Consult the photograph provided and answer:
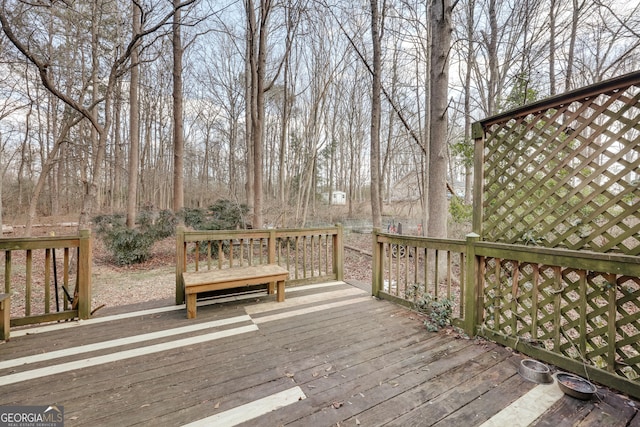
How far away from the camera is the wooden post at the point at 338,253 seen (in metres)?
4.46

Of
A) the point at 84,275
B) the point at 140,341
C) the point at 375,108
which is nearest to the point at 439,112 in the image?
the point at 375,108

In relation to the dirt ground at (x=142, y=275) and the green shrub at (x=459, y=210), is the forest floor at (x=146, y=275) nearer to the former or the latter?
the dirt ground at (x=142, y=275)

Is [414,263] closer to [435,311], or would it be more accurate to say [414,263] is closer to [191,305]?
[435,311]

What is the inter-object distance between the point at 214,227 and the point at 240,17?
6621 mm

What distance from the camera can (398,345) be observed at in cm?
257

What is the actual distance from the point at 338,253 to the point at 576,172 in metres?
3.12

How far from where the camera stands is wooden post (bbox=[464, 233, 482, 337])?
2719mm

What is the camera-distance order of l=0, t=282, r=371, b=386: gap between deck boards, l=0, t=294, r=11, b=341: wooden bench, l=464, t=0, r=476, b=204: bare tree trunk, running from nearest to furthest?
l=0, t=282, r=371, b=386: gap between deck boards < l=0, t=294, r=11, b=341: wooden bench < l=464, t=0, r=476, b=204: bare tree trunk

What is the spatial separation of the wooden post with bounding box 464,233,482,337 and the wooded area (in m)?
2.49

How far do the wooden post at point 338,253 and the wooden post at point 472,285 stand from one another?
2.06 m

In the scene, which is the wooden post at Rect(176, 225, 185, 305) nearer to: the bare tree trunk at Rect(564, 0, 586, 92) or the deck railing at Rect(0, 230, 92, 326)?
the deck railing at Rect(0, 230, 92, 326)

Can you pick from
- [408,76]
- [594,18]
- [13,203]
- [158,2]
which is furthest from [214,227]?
[13,203]

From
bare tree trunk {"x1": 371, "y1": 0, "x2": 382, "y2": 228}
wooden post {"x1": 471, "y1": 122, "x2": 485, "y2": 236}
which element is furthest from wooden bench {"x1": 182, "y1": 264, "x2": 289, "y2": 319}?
bare tree trunk {"x1": 371, "y1": 0, "x2": 382, "y2": 228}

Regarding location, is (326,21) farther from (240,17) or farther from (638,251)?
(638,251)
